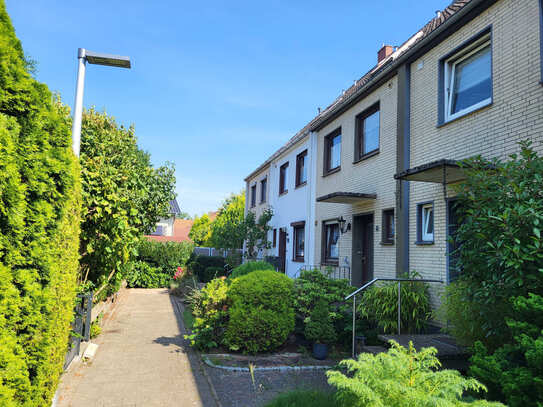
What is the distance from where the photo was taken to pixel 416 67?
8.43 m

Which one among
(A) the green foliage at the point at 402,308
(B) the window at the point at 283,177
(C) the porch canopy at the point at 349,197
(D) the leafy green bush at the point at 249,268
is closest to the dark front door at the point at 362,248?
(C) the porch canopy at the point at 349,197

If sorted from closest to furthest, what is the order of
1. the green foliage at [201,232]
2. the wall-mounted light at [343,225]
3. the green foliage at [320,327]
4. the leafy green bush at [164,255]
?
the green foliage at [320,327] < the wall-mounted light at [343,225] < the leafy green bush at [164,255] < the green foliage at [201,232]

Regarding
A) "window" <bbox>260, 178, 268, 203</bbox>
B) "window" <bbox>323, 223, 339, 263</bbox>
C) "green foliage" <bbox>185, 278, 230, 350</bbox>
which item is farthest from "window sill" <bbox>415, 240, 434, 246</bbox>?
"window" <bbox>260, 178, 268, 203</bbox>

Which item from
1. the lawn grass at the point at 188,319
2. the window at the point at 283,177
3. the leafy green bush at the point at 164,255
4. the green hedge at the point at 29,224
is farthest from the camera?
the leafy green bush at the point at 164,255

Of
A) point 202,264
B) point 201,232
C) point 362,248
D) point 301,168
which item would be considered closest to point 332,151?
point 301,168

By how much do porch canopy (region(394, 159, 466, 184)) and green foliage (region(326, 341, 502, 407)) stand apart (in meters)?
3.22

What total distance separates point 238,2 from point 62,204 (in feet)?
19.3

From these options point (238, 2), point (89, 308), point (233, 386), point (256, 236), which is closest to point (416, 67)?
point (238, 2)

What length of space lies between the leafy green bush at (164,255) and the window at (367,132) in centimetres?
1078

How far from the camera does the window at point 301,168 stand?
1494cm

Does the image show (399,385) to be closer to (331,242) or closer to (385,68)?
(385,68)

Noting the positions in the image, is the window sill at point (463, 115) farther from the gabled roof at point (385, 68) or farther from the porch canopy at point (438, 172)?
the gabled roof at point (385, 68)

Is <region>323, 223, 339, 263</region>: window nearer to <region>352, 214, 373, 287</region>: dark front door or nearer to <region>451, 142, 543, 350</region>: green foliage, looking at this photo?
<region>352, 214, 373, 287</region>: dark front door

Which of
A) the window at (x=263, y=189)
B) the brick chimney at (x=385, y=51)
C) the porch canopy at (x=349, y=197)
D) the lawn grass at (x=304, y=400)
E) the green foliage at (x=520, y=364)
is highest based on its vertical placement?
the brick chimney at (x=385, y=51)
